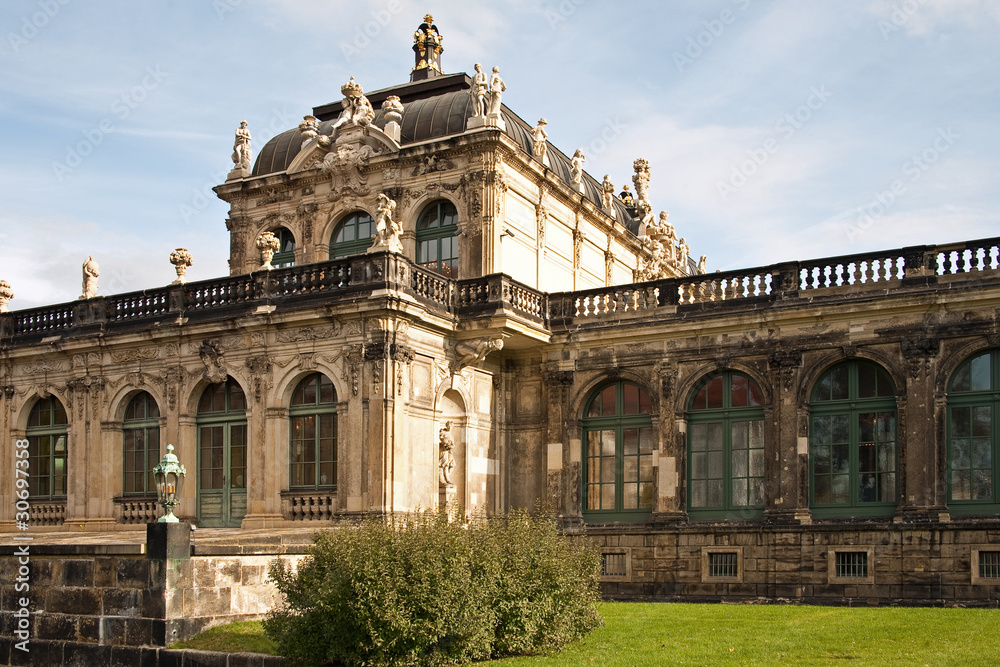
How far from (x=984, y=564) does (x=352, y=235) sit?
16632 mm

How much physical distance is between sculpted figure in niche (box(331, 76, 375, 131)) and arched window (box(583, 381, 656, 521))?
9274 mm

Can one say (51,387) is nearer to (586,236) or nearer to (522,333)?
(522,333)

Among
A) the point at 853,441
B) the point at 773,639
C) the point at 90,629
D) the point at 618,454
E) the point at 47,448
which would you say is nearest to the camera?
the point at 773,639

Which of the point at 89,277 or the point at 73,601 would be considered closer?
the point at 73,601

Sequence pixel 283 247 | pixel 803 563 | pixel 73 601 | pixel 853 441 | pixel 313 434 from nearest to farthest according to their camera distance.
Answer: pixel 73 601
pixel 803 563
pixel 853 441
pixel 313 434
pixel 283 247

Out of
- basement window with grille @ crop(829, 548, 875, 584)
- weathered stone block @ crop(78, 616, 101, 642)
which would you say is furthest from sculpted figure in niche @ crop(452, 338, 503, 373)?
weathered stone block @ crop(78, 616, 101, 642)

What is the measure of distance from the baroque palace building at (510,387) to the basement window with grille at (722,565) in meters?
0.05

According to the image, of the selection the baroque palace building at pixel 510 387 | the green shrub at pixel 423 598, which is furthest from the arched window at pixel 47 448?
the green shrub at pixel 423 598

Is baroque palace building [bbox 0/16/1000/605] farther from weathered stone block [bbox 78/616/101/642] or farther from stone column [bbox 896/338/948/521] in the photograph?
weathered stone block [bbox 78/616/101/642]

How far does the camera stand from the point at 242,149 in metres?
31.5

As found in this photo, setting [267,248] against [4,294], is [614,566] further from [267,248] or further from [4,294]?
[4,294]

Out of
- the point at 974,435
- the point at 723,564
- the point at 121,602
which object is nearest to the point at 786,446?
the point at 723,564

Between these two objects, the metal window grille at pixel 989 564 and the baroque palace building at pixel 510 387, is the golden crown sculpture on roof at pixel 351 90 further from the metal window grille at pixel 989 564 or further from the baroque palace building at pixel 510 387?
the metal window grille at pixel 989 564

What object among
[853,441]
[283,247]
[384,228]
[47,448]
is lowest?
[47,448]
